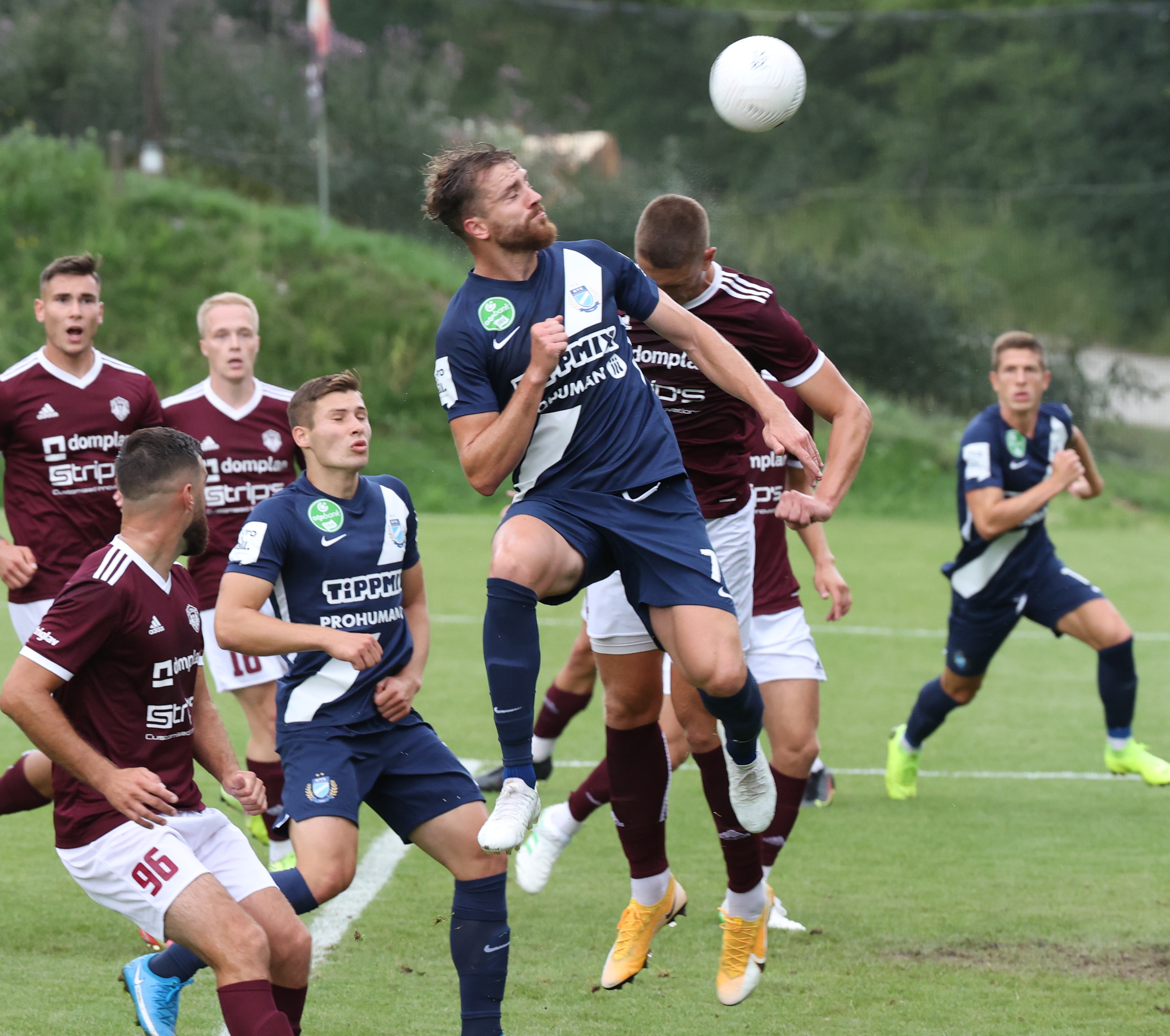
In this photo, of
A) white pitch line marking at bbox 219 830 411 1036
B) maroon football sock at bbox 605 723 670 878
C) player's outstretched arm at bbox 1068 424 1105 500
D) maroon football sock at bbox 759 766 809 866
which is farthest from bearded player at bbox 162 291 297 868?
player's outstretched arm at bbox 1068 424 1105 500

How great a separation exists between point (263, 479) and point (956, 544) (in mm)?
11326

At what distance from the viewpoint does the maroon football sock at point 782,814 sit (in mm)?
5875

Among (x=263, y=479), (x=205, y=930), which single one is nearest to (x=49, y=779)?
(x=263, y=479)

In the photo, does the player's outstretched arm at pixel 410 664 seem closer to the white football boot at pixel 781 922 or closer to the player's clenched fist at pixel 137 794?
the player's clenched fist at pixel 137 794

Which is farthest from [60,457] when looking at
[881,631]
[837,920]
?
[881,631]

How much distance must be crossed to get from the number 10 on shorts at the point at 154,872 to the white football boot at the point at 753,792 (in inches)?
72.5

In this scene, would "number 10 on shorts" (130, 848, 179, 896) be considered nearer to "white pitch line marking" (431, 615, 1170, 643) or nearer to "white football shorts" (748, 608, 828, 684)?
"white football shorts" (748, 608, 828, 684)

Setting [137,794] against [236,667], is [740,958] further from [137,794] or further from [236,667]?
[236,667]

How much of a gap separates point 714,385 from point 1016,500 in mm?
2850

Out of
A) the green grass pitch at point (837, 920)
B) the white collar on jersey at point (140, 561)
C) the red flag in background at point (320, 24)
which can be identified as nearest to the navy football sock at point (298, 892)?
the green grass pitch at point (837, 920)

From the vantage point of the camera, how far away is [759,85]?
539 centimetres

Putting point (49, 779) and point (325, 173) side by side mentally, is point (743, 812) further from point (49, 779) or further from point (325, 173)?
point (325, 173)

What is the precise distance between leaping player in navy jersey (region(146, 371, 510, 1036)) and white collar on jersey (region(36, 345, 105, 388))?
2.03m

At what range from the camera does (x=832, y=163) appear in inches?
1000
